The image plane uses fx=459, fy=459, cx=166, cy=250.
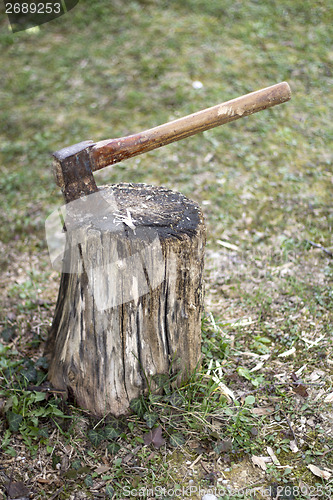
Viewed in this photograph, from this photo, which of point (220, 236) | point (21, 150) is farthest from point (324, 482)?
point (21, 150)

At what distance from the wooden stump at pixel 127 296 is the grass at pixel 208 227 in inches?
7.4

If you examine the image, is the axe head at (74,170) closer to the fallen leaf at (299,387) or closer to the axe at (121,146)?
the axe at (121,146)

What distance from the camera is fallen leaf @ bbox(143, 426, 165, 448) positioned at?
2.60m

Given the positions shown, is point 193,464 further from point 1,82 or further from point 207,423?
point 1,82

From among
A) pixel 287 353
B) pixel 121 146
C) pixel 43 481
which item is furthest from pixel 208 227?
pixel 43 481

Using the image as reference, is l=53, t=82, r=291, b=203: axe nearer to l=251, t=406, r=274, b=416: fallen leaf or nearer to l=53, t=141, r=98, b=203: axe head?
l=53, t=141, r=98, b=203: axe head

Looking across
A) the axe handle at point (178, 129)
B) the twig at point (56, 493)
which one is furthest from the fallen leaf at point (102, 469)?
the axe handle at point (178, 129)

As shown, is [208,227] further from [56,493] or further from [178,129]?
[56,493]

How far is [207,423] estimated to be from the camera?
265 centimetres

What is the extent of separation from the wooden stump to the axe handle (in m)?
0.25

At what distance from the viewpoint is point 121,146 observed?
257 cm

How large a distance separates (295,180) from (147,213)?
109 inches

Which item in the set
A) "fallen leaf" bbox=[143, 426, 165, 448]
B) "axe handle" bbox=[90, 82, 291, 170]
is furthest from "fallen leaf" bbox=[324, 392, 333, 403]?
"axe handle" bbox=[90, 82, 291, 170]

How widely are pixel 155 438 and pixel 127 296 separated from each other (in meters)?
0.85
